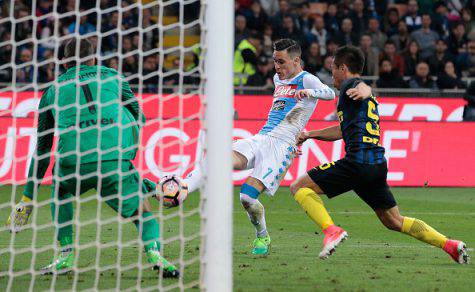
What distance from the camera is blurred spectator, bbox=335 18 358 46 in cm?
1908

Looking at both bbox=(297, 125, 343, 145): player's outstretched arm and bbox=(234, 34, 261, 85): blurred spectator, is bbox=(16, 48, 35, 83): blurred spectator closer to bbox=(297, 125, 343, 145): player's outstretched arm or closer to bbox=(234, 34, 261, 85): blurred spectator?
bbox=(234, 34, 261, 85): blurred spectator

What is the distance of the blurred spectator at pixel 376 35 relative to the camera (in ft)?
63.7

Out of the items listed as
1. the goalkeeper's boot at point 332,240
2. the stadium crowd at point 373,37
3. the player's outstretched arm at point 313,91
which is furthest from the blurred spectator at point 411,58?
the goalkeeper's boot at point 332,240

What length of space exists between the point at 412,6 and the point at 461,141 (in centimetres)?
591

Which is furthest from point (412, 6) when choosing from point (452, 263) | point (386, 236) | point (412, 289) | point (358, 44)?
point (412, 289)

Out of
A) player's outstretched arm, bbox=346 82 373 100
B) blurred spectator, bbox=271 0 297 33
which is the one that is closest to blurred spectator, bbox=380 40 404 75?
blurred spectator, bbox=271 0 297 33

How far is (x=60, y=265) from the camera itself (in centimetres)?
722

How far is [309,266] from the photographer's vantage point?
766cm

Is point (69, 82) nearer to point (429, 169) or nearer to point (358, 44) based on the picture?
point (429, 169)

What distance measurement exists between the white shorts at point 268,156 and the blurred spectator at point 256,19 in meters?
10.8

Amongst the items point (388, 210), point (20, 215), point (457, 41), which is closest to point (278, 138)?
point (388, 210)

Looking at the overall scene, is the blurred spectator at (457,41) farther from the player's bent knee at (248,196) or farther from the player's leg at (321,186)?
the player's leg at (321,186)

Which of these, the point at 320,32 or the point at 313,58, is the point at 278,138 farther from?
the point at 320,32

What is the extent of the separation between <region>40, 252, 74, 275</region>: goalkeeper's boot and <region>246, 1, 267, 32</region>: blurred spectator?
41.0ft
